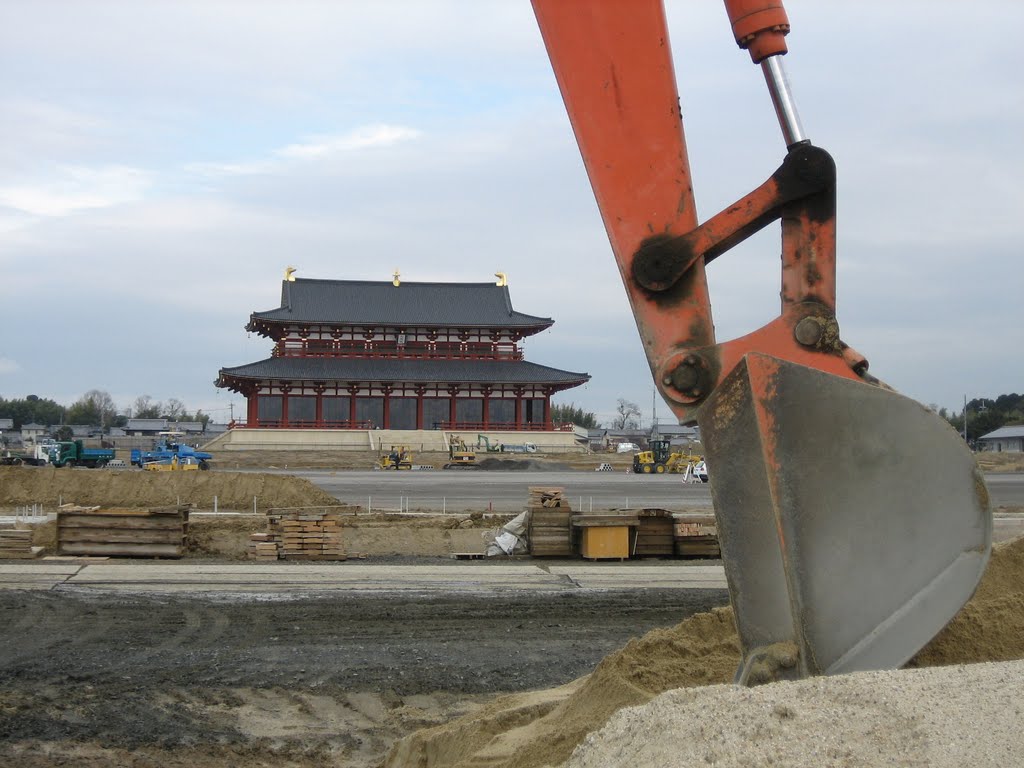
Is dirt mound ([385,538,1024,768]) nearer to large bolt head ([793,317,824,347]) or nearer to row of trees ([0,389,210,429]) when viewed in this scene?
large bolt head ([793,317,824,347])

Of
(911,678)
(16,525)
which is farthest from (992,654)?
(16,525)

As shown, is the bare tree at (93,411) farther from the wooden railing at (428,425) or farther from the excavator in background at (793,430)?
the excavator in background at (793,430)

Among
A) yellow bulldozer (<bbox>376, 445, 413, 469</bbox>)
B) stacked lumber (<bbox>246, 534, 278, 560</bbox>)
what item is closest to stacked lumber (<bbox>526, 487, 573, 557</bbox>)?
stacked lumber (<bbox>246, 534, 278, 560</bbox>)

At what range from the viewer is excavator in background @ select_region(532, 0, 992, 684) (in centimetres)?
353

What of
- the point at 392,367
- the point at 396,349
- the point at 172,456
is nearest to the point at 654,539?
the point at 172,456

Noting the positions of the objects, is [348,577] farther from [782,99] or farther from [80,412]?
[80,412]

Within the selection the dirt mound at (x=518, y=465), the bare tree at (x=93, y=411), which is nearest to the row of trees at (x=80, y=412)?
the bare tree at (x=93, y=411)

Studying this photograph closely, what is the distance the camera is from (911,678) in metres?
3.36

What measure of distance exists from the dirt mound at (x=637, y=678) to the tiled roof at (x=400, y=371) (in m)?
52.0

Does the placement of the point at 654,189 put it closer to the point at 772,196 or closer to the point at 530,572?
the point at 772,196

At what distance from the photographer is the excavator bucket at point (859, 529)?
11.5 feet

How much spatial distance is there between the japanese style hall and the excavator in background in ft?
178

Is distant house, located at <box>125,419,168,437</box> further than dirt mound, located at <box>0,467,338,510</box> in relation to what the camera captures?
Yes

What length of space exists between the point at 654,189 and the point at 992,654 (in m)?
2.90
